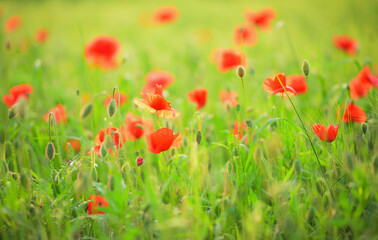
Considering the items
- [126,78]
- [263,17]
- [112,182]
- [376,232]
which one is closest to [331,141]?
[376,232]

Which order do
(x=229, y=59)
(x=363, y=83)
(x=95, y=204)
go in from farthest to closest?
(x=229, y=59), (x=363, y=83), (x=95, y=204)

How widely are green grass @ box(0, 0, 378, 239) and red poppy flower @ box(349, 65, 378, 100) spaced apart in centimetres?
5

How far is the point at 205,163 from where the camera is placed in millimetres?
1013

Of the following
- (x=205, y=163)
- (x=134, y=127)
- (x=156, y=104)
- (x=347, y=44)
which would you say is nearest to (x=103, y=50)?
(x=134, y=127)

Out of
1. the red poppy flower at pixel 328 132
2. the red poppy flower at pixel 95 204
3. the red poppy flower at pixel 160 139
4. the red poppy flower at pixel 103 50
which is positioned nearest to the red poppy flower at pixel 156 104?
the red poppy flower at pixel 160 139

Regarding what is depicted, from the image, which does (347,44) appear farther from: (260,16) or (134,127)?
(134,127)

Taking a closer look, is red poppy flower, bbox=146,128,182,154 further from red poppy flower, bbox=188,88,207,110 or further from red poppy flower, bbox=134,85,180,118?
red poppy flower, bbox=188,88,207,110

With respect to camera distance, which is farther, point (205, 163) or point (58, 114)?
point (58, 114)

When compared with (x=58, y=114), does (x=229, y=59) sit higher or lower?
higher

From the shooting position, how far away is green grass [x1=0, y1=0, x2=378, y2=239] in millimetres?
818

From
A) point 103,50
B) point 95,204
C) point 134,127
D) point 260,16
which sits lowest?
point 95,204

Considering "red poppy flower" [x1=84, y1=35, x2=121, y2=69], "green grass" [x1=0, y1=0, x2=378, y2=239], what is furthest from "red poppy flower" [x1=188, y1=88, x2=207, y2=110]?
A: "red poppy flower" [x1=84, y1=35, x2=121, y2=69]

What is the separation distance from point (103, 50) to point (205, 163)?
4.31 feet

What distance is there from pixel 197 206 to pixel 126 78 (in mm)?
1134
